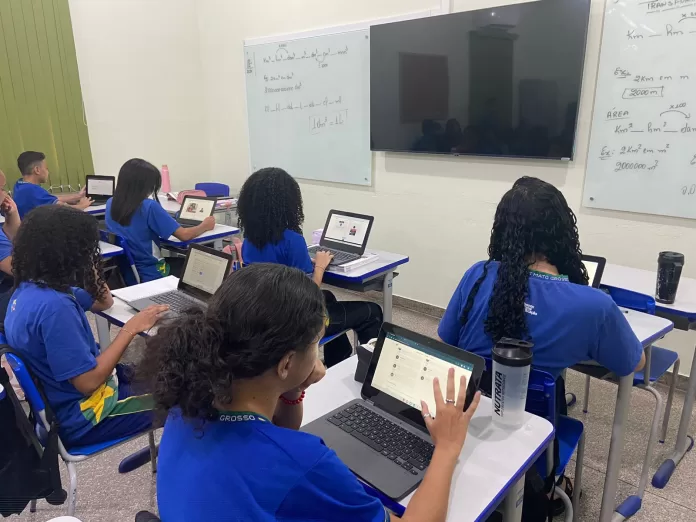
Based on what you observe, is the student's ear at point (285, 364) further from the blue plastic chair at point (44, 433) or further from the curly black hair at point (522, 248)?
the blue plastic chair at point (44, 433)

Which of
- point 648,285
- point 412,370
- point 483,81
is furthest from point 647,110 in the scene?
point 412,370

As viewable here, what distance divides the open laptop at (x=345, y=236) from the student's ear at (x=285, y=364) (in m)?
1.86

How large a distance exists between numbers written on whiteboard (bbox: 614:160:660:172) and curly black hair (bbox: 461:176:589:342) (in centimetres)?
156

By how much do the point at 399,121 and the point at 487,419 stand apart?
9.12ft

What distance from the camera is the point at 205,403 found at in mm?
798

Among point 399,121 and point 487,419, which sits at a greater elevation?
point 399,121

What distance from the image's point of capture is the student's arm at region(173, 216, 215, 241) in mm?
3197

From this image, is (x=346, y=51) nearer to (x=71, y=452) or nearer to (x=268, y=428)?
(x=71, y=452)

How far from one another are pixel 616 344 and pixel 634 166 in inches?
69.5

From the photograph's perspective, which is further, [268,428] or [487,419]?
[487,419]

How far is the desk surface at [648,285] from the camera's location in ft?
6.31

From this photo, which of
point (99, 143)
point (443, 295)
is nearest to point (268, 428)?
point (443, 295)

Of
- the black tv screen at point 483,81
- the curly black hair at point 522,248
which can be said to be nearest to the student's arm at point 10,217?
the black tv screen at point 483,81

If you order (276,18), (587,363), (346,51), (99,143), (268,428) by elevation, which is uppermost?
(276,18)
